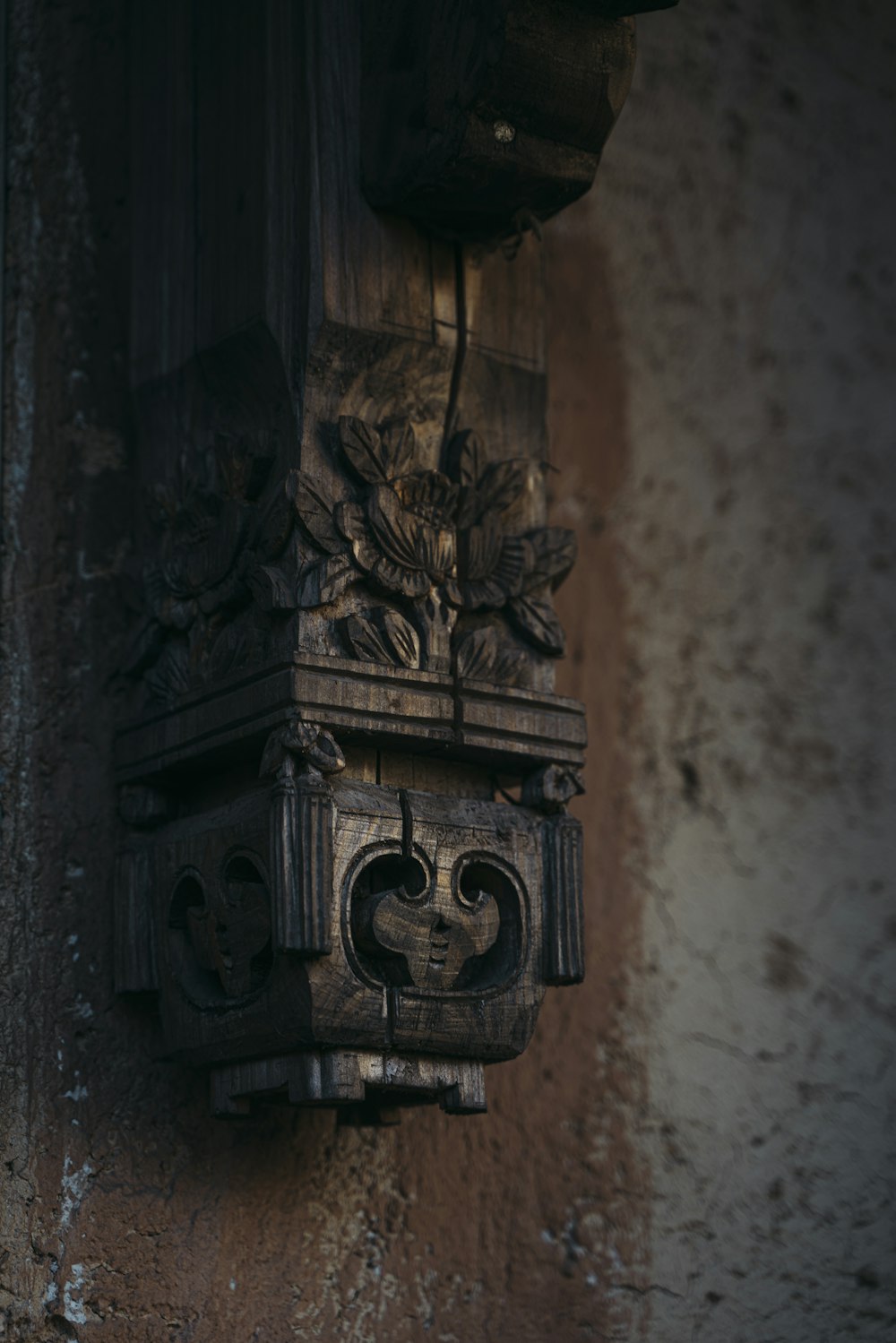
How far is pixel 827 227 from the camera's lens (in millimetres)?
2086

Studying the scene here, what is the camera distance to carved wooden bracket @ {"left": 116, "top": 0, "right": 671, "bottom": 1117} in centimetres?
132

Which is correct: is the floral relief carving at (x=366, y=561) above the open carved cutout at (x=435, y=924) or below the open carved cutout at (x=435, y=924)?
above

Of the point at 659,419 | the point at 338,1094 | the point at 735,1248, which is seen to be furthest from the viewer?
the point at 659,419

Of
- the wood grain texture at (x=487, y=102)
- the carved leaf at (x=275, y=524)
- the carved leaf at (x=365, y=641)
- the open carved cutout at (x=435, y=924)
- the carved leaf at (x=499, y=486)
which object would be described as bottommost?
the open carved cutout at (x=435, y=924)

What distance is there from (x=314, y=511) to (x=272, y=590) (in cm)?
7

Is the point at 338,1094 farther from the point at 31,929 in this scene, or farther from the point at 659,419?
the point at 659,419

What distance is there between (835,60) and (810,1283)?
132cm

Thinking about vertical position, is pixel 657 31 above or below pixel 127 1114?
above

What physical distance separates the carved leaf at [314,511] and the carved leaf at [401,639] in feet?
0.21

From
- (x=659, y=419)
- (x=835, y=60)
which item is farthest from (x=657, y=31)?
(x=659, y=419)

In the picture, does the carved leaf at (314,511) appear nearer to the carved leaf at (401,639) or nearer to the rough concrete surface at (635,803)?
the carved leaf at (401,639)

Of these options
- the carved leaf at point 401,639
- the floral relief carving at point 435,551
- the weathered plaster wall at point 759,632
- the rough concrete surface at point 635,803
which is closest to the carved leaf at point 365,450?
the floral relief carving at point 435,551

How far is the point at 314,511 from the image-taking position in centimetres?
136

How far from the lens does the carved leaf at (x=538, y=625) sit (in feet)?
4.75
